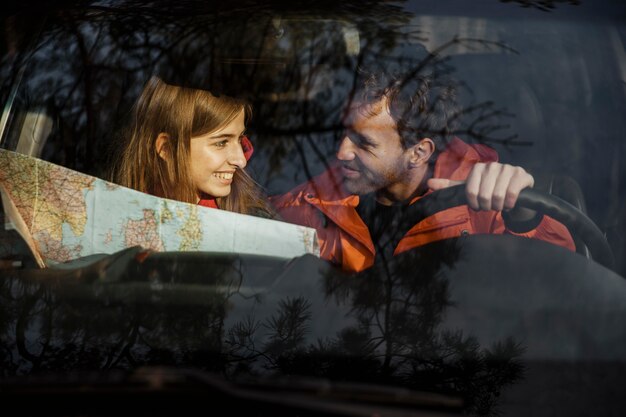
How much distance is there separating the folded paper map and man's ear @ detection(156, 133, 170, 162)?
0.36 ft

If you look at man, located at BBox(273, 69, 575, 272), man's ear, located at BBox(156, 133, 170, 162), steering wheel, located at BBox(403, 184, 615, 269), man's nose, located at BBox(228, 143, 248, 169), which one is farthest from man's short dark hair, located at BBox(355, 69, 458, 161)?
man's ear, located at BBox(156, 133, 170, 162)

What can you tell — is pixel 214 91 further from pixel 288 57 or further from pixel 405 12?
pixel 405 12

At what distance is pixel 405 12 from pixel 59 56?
880 millimetres

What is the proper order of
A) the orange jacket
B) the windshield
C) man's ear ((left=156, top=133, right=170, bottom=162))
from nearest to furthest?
1. the windshield
2. the orange jacket
3. man's ear ((left=156, top=133, right=170, bottom=162))

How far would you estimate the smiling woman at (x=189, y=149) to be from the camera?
2.38m

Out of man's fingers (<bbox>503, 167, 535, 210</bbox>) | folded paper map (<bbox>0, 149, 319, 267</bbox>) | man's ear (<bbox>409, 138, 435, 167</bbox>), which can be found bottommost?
folded paper map (<bbox>0, 149, 319, 267</bbox>)

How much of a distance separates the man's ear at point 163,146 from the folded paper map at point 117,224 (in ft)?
0.36

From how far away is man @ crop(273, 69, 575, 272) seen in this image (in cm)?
232

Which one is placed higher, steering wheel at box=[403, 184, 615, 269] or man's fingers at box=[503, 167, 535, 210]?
man's fingers at box=[503, 167, 535, 210]

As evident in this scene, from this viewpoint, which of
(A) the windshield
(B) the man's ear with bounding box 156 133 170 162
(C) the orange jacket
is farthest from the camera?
(B) the man's ear with bounding box 156 133 170 162

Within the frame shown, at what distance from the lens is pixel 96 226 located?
2.35 m

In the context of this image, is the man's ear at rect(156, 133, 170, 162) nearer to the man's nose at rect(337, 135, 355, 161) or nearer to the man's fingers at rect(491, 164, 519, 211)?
the man's nose at rect(337, 135, 355, 161)

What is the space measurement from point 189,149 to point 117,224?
0.26 metres

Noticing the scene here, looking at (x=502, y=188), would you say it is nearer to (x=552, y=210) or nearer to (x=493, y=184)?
Result: (x=493, y=184)
